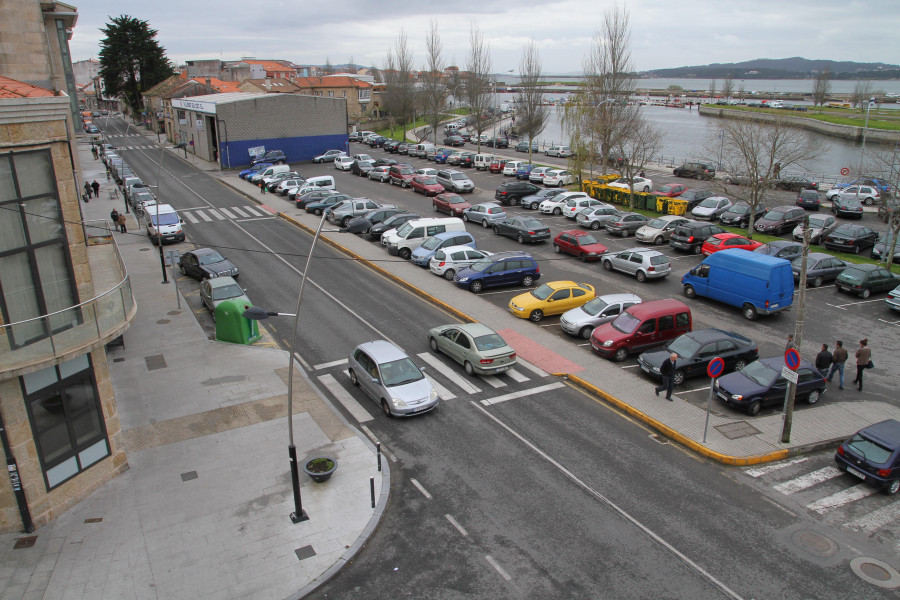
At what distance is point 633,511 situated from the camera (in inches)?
528

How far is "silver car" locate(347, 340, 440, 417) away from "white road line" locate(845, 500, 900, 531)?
411 inches

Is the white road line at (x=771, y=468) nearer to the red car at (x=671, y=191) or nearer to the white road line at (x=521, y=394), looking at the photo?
the white road line at (x=521, y=394)

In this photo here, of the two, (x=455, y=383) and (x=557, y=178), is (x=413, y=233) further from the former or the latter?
(x=557, y=178)

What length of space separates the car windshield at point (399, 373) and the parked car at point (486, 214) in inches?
844

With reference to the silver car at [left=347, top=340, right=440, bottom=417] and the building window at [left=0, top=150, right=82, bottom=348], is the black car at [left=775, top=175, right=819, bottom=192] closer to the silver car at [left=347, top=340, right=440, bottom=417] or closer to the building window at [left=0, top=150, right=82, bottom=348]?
the silver car at [left=347, top=340, right=440, bottom=417]

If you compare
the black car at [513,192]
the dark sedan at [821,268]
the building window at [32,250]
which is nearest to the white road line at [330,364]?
the building window at [32,250]

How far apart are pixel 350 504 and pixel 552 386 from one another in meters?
8.28

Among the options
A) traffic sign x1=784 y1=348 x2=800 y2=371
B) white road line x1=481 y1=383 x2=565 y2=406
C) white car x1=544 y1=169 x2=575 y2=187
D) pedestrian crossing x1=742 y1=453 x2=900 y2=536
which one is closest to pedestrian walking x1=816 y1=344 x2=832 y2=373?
pedestrian crossing x1=742 y1=453 x2=900 y2=536

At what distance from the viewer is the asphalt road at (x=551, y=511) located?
11.4 m

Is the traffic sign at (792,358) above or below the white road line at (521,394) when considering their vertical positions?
above

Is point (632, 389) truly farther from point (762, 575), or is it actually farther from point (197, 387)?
point (197, 387)

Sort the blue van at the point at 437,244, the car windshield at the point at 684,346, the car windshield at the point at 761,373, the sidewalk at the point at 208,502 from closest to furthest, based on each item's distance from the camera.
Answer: the sidewalk at the point at 208,502
the car windshield at the point at 761,373
the car windshield at the point at 684,346
the blue van at the point at 437,244

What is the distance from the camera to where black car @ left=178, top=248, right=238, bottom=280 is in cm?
2789

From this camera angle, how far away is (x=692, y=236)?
3397 cm
